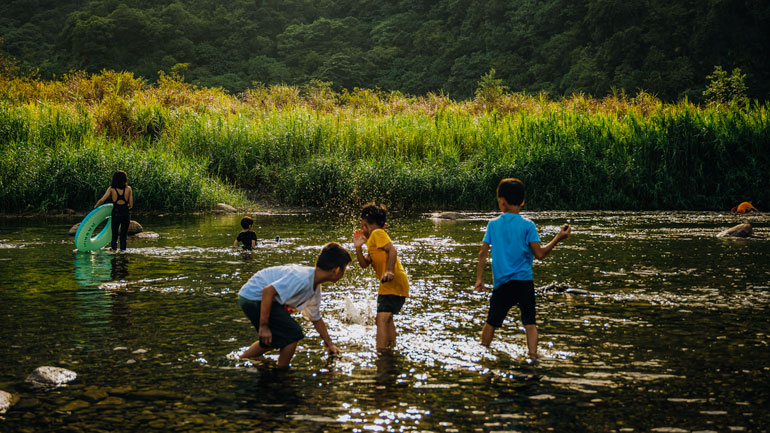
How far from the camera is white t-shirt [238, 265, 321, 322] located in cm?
611

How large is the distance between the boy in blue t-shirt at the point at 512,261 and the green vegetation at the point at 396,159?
1634 cm

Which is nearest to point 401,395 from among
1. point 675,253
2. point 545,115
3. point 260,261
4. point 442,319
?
point 442,319

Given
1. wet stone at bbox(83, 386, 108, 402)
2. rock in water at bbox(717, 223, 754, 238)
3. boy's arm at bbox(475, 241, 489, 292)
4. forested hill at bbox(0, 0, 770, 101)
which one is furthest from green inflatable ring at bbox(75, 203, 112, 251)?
forested hill at bbox(0, 0, 770, 101)

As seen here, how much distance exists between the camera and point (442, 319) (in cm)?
813

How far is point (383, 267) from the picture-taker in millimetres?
7184

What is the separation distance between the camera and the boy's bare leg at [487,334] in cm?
685

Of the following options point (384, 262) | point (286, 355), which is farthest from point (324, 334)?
point (384, 262)

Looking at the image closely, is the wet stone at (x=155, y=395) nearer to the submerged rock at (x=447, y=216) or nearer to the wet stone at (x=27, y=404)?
the wet stone at (x=27, y=404)

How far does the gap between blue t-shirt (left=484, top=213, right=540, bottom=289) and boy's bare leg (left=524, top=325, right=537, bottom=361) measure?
43 centimetres

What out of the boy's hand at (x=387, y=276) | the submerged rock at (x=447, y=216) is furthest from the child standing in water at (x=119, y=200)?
the submerged rock at (x=447, y=216)

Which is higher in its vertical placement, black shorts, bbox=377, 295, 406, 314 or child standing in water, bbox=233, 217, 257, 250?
child standing in water, bbox=233, 217, 257, 250

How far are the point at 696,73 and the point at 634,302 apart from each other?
41.8 m

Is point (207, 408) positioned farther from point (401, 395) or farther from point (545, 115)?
point (545, 115)

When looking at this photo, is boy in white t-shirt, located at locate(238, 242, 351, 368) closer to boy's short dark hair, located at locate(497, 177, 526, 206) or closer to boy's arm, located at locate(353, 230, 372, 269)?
boy's arm, located at locate(353, 230, 372, 269)
